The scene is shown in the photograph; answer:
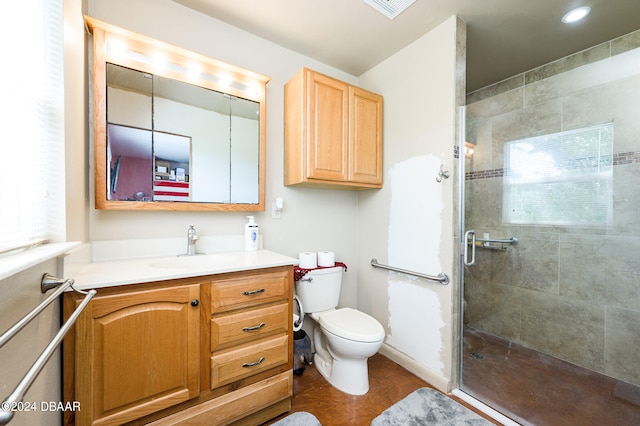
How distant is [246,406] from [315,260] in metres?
1.02

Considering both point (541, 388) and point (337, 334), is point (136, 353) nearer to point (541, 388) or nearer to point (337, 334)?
point (337, 334)

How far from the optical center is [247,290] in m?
1.36

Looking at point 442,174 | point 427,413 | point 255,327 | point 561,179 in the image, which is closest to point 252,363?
point 255,327

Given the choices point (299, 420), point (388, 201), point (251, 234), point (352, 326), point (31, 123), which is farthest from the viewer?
point (388, 201)

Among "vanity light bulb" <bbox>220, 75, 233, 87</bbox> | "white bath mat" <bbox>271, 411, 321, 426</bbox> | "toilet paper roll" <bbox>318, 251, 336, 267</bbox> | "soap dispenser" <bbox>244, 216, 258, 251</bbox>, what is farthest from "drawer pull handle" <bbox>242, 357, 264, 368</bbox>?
"vanity light bulb" <bbox>220, 75, 233, 87</bbox>

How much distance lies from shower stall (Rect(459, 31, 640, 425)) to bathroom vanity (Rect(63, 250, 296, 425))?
134cm

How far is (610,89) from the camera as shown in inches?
67.4

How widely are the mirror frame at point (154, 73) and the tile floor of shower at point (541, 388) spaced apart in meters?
1.99

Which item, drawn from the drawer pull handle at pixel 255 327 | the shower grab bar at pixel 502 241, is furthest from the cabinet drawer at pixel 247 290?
the shower grab bar at pixel 502 241

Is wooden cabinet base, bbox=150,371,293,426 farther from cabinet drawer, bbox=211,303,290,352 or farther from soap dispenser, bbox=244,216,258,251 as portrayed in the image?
soap dispenser, bbox=244,216,258,251

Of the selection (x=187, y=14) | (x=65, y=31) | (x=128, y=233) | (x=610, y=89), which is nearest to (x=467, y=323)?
(x=610, y=89)

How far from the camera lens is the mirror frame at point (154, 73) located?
138 cm

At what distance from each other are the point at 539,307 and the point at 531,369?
19.5 inches

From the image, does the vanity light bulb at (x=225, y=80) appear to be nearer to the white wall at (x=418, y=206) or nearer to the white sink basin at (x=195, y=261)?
the white sink basin at (x=195, y=261)
